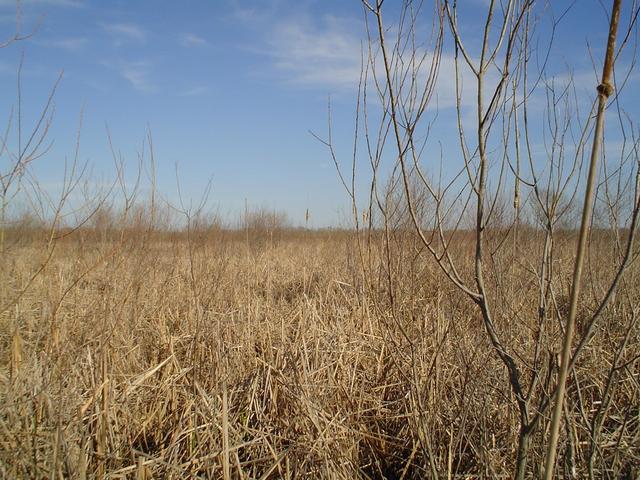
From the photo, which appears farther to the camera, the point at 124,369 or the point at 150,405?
the point at 124,369

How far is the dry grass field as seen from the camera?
154 cm

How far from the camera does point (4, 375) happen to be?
7.44ft

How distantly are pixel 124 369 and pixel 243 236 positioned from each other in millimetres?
4225

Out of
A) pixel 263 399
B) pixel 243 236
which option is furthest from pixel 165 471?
pixel 243 236

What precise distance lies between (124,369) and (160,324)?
54cm

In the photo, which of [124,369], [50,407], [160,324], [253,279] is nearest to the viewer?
[50,407]

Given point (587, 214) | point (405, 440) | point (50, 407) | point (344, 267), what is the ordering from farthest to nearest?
point (344, 267) < point (405, 440) < point (50, 407) < point (587, 214)

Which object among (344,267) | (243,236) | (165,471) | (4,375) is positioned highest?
(243,236)

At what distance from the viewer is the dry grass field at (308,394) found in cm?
154

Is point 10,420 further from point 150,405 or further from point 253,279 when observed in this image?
point 253,279

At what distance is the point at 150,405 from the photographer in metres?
2.16

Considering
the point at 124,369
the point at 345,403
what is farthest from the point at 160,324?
the point at 345,403

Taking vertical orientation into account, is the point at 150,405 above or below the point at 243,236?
below

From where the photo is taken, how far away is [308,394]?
197 centimetres
